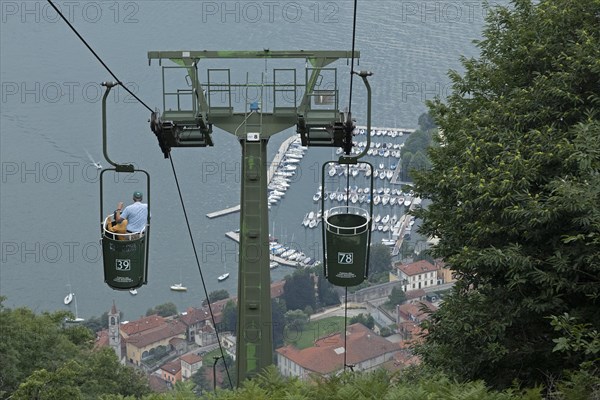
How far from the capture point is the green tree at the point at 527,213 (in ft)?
25.4

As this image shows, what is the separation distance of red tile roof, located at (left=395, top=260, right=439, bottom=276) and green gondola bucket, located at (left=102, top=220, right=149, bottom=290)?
4500cm

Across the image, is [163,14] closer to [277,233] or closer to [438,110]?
[277,233]

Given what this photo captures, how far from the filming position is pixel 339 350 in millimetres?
40438

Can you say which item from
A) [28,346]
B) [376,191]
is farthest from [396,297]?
[28,346]

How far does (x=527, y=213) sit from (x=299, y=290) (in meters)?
44.7

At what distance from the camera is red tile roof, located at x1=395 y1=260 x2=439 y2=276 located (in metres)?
53.8

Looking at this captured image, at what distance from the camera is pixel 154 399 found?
22.3 feet

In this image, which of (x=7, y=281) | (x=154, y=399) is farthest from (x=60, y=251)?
(x=154, y=399)

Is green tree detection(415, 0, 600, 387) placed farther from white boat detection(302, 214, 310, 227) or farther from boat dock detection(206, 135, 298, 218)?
white boat detection(302, 214, 310, 227)

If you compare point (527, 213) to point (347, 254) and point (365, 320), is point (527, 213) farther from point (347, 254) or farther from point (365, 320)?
point (365, 320)

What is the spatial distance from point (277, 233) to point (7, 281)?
16.2m

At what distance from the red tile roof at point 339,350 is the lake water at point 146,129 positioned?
1151 cm

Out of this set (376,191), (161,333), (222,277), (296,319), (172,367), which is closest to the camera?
(172,367)

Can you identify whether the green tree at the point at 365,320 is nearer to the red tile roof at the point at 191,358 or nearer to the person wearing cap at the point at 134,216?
the red tile roof at the point at 191,358
